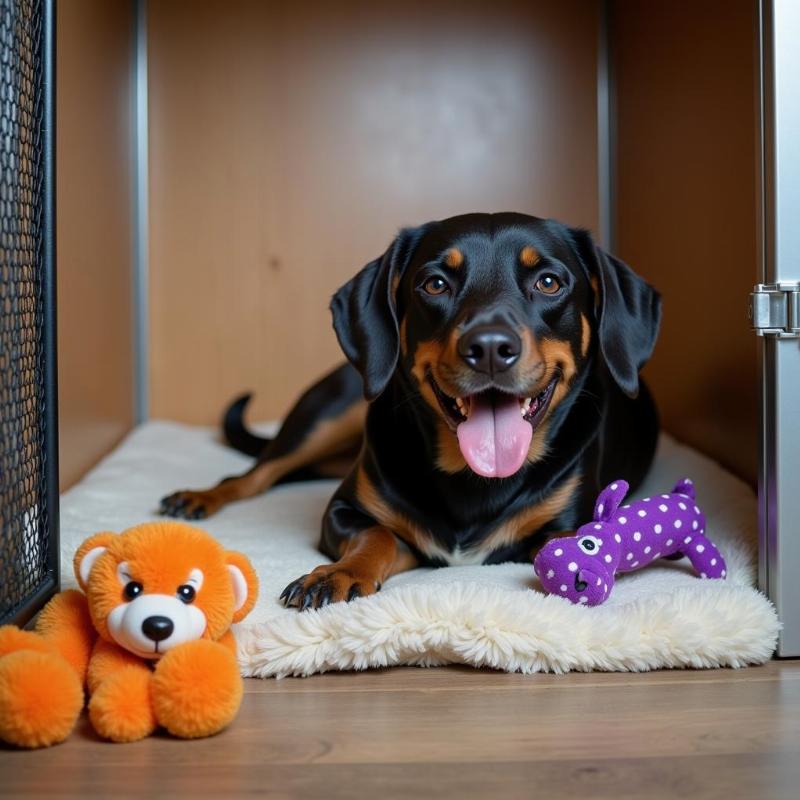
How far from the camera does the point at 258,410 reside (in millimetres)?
3838

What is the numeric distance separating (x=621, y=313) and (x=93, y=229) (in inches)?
66.6

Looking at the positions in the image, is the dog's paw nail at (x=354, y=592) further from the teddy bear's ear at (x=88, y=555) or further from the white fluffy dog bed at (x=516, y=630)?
the teddy bear's ear at (x=88, y=555)

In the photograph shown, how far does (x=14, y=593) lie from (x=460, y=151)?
2554 mm

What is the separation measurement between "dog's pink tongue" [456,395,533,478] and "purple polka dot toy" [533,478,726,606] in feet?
0.52

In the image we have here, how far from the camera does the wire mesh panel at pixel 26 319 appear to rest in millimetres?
1537

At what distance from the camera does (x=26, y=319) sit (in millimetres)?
1688

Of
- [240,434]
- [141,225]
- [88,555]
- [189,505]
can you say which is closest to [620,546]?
[88,555]

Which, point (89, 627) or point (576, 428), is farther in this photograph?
point (576, 428)

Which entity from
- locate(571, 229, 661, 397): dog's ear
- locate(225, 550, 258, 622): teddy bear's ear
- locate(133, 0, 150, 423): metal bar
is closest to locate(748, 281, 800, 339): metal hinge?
locate(571, 229, 661, 397): dog's ear

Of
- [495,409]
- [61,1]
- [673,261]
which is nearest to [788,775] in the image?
[495,409]

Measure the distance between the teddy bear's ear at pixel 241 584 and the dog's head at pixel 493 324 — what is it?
0.48m

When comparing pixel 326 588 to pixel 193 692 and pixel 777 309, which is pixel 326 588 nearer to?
pixel 193 692

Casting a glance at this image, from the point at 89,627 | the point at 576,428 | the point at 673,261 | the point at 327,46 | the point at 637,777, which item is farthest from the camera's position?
the point at 327,46

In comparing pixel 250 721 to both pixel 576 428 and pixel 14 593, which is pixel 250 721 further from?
pixel 576 428
